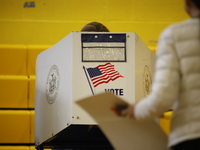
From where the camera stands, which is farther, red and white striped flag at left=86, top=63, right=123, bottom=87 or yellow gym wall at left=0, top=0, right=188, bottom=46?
yellow gym wall at left=0, top=0, right=188, bottom=46

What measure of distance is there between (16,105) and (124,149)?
97.6 inches

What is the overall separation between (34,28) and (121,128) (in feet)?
8.81

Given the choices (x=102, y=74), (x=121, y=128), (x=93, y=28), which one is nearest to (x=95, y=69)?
(x=102, y=74)

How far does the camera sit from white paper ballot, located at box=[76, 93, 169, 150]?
1.63 meters

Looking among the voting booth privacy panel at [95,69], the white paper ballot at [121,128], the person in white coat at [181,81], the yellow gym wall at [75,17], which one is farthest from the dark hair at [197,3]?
the yellow gym wall at [75,17]

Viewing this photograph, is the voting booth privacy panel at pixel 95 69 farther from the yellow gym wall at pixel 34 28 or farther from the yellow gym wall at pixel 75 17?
the yellow gym wall at pixel 75 17

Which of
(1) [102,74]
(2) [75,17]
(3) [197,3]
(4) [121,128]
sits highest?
(2) [75,17]

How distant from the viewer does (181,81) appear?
1481 mm

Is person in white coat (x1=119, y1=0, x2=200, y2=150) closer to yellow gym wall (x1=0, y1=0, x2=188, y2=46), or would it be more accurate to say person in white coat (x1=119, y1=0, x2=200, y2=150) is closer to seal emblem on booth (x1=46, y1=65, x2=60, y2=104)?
seal emblem on booth (x1=46, y1=65, x2=60, y2=104)

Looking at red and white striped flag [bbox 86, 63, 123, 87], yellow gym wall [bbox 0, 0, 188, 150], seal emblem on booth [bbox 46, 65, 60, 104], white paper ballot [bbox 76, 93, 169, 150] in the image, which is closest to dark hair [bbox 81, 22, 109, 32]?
seal emblem on booth [bbox 46, 65, 60, 104]

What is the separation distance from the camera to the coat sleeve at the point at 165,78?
1452 mm

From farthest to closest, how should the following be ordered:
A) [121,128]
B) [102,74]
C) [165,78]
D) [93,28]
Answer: [93,28] → [102,74] → [121,128] → [165,78]

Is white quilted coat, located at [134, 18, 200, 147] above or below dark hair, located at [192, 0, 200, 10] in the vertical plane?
below

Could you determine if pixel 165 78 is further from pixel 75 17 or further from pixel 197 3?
pixel 75 17
